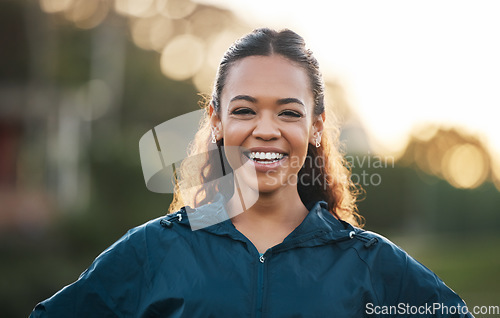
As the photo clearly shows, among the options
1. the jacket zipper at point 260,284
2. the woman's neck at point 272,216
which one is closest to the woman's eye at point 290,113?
the woman's neck at point 272,216

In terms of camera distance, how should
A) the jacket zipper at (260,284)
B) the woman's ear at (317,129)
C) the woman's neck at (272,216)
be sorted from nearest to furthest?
1. the jacket zipper at (260,284)
2. the woman's neck at (272,216)
3. the woman's ear at (317,129)

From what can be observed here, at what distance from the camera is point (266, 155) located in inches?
101

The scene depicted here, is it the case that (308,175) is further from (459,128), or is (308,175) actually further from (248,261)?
(459,128)

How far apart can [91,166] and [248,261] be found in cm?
1086

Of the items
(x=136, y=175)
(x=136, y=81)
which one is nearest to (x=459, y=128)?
(x=136, y=81)

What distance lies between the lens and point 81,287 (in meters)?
2.45

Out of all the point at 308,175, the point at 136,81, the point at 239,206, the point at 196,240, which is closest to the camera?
the point at 196,240

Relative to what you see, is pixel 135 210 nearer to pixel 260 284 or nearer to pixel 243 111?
pixel 243 111

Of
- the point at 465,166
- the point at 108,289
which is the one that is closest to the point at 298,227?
the point at 108,289

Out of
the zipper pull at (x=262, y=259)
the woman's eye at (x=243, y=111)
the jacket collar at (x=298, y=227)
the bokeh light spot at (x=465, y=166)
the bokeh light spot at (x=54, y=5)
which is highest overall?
the bokeh light spot at (x=54, y=5)

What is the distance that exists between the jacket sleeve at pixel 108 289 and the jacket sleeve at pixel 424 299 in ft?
3.40

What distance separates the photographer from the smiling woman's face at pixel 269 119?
2570 mm
